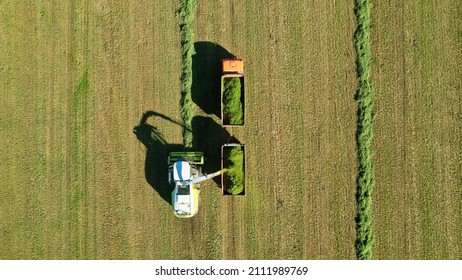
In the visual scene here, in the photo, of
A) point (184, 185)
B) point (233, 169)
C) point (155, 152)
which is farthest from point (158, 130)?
point (233, 169)

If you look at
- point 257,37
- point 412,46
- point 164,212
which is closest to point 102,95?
point 164,212

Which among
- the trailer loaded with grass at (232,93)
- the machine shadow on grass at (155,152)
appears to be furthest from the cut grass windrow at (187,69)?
the trailer loaded with grass at (232,93)

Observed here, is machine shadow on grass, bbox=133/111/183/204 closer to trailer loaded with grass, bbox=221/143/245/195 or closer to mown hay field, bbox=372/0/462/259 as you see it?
trailer loaded with grass, bbox=221/143/245/195

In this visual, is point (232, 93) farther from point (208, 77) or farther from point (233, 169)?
point (233, 169)

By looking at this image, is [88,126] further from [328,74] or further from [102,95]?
[328,74]

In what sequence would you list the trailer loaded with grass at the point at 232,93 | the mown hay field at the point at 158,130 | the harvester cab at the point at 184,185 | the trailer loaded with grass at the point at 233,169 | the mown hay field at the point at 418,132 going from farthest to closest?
the mown hay field at the point at 158,130
the mown hay field at the point at 418,132
the trailer loaded with grass at the point at 232,93
the trailer loaded with grass at the point at 233,169
the harvester cab at the point at 184,185

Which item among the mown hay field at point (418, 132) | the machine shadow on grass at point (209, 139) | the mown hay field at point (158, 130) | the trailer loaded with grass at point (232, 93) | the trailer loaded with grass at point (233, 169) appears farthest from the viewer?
the machine shadow on grass at point (209, 139)

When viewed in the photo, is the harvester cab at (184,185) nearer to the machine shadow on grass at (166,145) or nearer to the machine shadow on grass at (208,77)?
the machine shadow on grass at (166,145)
